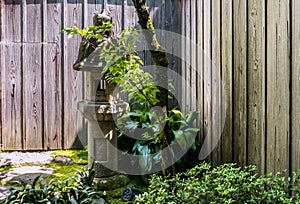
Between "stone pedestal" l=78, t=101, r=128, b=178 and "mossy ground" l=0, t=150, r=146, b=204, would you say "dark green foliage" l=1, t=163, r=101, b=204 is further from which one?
"stone pedestal" l=78, t=101, r=128, b=178

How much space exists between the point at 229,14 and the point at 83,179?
170 cm

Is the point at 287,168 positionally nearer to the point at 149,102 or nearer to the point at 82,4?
the point at 149,102

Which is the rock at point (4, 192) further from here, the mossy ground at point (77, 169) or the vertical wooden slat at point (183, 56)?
the vertical wooden slat at point (183, 56)

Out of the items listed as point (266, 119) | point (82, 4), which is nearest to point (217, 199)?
point (266, 119)

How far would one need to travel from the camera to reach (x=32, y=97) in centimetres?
414

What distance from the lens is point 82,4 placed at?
4199mm

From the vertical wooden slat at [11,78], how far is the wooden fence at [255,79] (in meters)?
2.26

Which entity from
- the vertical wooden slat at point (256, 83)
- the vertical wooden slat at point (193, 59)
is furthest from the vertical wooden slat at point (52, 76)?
the vertical wooden slat at point (256, 83)

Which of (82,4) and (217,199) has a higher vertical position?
(82,4)

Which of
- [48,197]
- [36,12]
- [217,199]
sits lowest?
[48,197]

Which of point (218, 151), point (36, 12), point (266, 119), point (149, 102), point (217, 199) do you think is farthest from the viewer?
point (36, 12)

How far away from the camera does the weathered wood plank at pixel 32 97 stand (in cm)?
412

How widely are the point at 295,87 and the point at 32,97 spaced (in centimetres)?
315

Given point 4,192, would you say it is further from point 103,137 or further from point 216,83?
point 216,83
